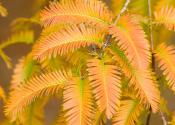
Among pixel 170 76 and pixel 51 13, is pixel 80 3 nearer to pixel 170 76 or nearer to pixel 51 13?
pixel 51 13

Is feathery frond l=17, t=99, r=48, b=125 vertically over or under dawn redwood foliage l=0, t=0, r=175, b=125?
under

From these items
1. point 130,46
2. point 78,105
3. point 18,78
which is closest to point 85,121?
point 78,105

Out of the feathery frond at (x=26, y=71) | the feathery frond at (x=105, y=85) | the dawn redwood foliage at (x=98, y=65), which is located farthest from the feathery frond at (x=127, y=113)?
the feathery frond at (x=26, y=71)

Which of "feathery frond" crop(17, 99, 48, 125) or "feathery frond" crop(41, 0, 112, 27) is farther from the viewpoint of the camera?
"feathery frond" crop(17, 99, 48, 125)

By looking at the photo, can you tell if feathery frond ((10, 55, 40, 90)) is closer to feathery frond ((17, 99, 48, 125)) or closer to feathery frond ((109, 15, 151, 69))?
feathery frond ((17, 99, 48, 125))

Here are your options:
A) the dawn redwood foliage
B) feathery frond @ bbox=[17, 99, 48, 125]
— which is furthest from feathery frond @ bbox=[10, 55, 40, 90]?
the dawn redwood foliage

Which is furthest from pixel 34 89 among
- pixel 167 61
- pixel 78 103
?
pixel 167 61
